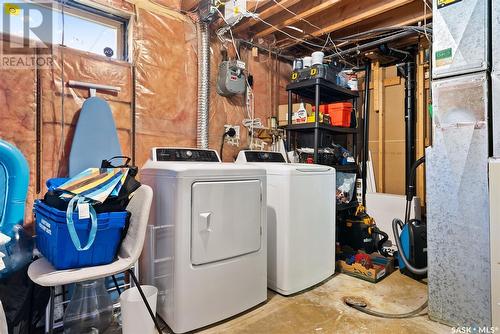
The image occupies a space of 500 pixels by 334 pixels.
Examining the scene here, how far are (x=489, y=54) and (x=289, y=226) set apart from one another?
1621mm

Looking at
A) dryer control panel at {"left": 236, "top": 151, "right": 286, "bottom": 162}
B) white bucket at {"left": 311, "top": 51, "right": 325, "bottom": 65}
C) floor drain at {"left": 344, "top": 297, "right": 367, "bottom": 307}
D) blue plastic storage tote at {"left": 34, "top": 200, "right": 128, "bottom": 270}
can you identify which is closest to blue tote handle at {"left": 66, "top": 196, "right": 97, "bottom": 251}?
blue plastic storage tote at {"left": 34, "top": 200, "right": 128, "bottom": 270}

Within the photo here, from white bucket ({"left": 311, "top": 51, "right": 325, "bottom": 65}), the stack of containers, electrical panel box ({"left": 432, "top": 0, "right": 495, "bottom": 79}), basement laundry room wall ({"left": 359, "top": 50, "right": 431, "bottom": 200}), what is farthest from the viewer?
basement laundry room wall ({"left": 359, "top": 50, "right": 431, "bottom": 200})

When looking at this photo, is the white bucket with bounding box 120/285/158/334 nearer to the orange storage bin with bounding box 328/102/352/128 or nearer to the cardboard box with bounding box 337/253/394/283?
the cardboard box with bounding box 337/253/394/283

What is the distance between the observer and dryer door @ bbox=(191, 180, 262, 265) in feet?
5.64

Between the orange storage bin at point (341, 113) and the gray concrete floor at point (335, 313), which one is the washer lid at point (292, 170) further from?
the orange storage bin at point (341, 113)

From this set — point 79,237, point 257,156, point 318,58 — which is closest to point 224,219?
point 79,237

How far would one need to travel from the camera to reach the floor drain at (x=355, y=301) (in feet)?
6.72

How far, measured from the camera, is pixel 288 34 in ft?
10.3

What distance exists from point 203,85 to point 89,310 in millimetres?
1981

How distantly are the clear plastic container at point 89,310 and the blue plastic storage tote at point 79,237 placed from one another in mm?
444

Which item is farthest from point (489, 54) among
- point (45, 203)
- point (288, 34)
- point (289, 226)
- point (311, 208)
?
point (45, 203)

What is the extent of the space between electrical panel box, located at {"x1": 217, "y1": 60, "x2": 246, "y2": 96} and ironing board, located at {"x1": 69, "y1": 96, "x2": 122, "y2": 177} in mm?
1146

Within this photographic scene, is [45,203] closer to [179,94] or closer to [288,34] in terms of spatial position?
[179,94]

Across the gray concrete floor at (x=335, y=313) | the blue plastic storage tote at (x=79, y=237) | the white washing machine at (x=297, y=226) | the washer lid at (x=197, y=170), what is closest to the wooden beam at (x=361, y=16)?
the white washing machine at (x=297, y=226)
